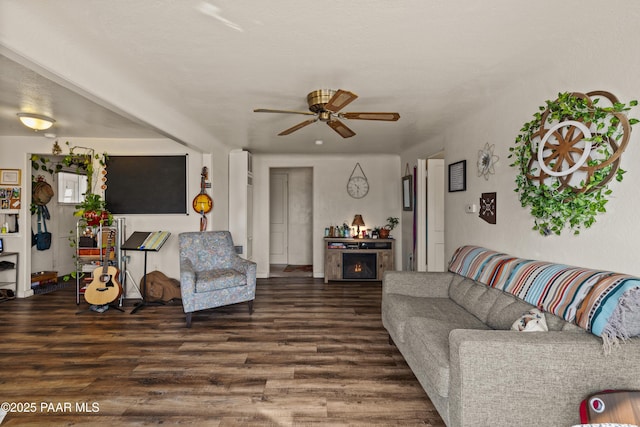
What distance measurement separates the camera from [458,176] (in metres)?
3.69

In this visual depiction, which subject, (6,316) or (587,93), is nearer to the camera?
(587,93)

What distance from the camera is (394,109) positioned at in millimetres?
3328

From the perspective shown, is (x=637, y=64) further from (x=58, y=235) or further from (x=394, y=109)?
(x=58, y=235)

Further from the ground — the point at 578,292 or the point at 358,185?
the point at 358,185

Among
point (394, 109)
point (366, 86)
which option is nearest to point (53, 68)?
point (366, 86)

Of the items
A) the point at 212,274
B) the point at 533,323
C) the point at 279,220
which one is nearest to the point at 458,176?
the point at 533,323

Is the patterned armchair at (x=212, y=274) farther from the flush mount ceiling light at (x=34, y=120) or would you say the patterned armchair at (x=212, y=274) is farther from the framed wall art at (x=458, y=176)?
the framed wall art at (x=458, y=176)

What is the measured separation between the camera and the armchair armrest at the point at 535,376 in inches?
58.2

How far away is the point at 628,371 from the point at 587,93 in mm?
1515

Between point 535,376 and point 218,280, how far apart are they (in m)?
3.01

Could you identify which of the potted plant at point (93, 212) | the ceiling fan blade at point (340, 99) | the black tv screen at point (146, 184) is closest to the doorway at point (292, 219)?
the black tv screen at point (146, 184)

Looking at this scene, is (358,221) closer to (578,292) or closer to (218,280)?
(218,280)

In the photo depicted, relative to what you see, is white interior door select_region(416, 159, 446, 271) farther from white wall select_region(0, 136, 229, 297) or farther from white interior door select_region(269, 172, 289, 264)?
white interior door select_region(269, 172, 289, 264)

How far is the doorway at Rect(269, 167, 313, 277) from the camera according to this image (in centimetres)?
745
